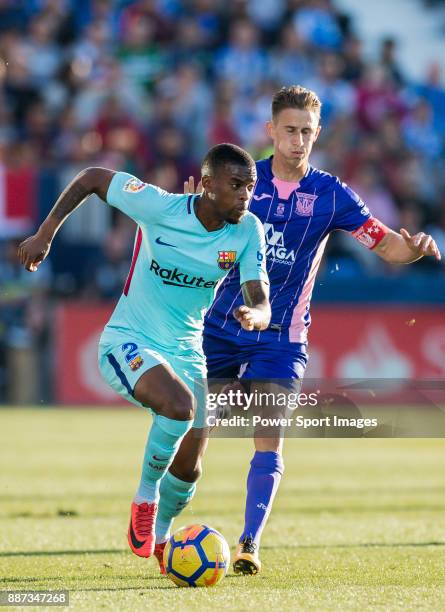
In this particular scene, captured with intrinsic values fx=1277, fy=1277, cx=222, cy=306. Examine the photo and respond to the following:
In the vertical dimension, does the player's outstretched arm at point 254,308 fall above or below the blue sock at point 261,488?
above

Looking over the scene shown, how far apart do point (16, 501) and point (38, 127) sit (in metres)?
9.94

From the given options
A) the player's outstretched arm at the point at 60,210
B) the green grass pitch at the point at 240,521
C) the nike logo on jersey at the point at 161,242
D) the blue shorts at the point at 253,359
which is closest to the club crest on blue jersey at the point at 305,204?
the blue shorts at the point at 253,359

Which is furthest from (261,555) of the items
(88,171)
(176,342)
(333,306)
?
(333,306)

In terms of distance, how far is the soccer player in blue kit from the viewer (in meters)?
6.93

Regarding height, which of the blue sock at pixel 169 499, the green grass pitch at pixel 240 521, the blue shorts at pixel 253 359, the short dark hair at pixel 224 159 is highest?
the short dark hair at pixel 224 159

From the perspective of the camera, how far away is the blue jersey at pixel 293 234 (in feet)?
23.1

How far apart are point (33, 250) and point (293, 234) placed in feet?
5.15

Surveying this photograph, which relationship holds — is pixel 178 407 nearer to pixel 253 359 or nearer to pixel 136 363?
pixel 136 363

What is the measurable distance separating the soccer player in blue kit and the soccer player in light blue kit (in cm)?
50

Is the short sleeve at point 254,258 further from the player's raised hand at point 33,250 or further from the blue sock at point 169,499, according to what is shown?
the blue sock at point 169,499

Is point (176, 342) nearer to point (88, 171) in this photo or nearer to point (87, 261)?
point (88, 171)

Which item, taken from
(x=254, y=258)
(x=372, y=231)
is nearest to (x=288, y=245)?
(x=372, y=231)

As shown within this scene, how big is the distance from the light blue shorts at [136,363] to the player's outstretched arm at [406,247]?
51.4 inches

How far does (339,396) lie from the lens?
291 inches
